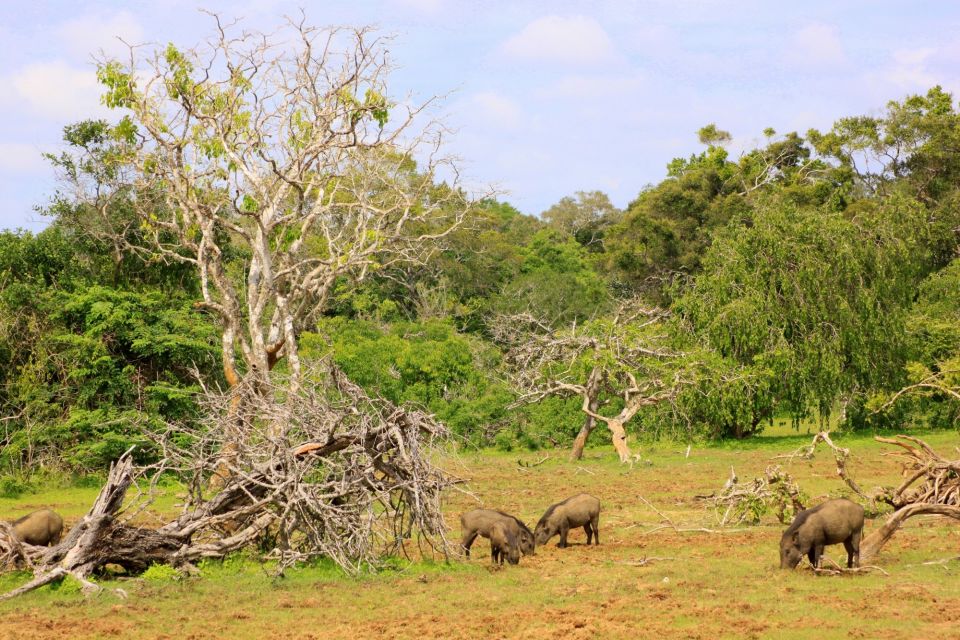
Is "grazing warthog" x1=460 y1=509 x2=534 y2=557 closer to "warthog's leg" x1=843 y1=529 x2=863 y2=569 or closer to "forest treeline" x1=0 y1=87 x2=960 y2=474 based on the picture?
"warthog's leg" x1=843 y1=529 x2=863 y2=569

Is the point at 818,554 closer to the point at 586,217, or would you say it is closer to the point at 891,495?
the point at 891,495

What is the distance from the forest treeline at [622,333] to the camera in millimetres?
23172

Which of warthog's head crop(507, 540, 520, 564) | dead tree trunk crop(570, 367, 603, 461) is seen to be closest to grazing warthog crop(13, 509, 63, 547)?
warthog's head crop(507, 540, 520, 564)

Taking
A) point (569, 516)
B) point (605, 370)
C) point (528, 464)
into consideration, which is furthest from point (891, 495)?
point (528, 464)

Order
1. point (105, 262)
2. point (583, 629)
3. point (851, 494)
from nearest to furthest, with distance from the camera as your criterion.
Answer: point (583, 629)
point (851, 494)
point (105, 262)

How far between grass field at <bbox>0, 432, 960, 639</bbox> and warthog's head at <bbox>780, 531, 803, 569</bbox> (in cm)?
19

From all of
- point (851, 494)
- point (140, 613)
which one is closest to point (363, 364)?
point (851, 494)

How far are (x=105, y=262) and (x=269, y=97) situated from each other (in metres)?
6.61

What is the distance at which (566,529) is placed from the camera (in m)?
13.8

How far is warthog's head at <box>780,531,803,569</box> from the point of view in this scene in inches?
440

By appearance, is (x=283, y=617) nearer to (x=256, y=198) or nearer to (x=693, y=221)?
(x=256, y=198)

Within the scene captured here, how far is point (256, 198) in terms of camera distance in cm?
2244

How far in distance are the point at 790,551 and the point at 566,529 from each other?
132 inches

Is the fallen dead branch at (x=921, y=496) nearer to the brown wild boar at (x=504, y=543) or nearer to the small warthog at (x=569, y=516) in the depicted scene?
the small warthog at (x=569, y=516)
